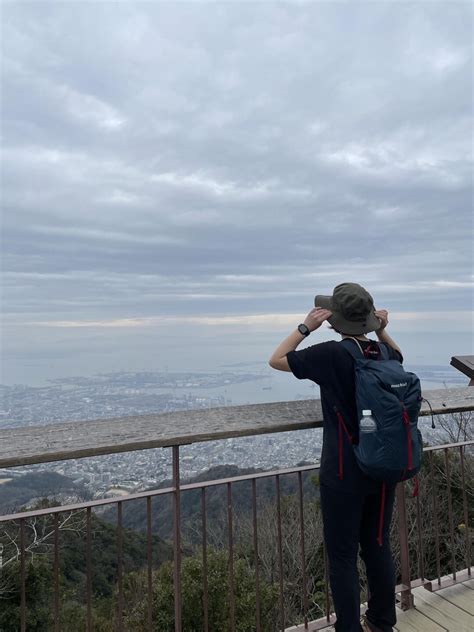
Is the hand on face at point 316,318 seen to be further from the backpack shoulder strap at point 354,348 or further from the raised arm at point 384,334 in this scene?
the raised arm at point 384,334

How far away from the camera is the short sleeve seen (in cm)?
178

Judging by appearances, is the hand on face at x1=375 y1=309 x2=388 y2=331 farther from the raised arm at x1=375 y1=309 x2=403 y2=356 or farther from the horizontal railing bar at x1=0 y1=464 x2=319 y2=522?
the horizontal railing bar at x1=0 y1=464 x2=319 y2=522

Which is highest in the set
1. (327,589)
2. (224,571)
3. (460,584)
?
(327,589)

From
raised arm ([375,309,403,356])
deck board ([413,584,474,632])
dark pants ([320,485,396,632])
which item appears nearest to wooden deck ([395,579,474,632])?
deck board ([413,584,474,632])

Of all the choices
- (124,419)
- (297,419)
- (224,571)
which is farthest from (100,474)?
(224,571)

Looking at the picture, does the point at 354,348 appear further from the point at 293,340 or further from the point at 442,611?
the point at 442,611

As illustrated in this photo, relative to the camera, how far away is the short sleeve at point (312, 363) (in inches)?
70.2

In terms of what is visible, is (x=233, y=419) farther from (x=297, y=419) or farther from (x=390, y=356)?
(x=390, y=356)

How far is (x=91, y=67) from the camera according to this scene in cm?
1096

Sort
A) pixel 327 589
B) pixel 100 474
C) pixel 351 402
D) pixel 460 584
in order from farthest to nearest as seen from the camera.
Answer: pixel 100 474, pixel 460 584, pixel 327 589, pixel 351 402

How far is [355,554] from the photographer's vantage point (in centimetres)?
186

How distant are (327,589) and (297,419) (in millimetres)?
905

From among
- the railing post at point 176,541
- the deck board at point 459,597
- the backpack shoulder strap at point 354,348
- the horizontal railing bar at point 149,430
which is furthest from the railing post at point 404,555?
the railing post at point 176,541

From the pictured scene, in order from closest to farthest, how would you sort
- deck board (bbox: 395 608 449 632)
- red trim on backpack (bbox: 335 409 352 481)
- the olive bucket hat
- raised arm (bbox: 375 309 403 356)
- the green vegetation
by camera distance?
red trim on backpack (bbox: 335 409 352 481) < the olive bucket hat < raised arm (bbox: 375 309 403 356) < deck board (bbox: 395 608 449 632) < the green vegetation
